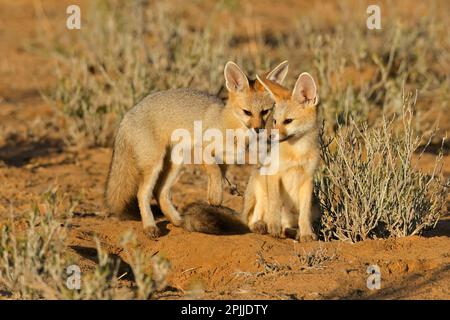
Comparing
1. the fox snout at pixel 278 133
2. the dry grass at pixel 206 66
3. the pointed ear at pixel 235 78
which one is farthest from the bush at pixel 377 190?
the dry grass at pixel 206 66

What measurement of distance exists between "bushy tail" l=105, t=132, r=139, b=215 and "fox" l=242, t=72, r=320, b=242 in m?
0.98

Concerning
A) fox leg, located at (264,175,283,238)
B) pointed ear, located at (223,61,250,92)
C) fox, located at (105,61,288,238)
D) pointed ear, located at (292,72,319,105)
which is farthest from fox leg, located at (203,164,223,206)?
pointed ear, located at (292,72,319,105)

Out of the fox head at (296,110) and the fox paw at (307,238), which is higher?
the fox head at (296,110)

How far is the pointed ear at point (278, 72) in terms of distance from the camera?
20.0 ft

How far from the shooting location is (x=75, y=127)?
870 centimetres

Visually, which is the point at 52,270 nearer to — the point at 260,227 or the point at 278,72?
the point at 260,227

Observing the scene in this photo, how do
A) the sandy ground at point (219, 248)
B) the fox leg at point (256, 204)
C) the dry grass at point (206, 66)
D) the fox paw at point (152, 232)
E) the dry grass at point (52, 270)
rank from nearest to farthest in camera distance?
1. the dry grass at point (52, 270)
2. the sandy ground at point (219, 248)
3. the fox leg at point (256, 204)
4. the fox paw at point (152, 232)
5. the dry grass at point (206, 66)

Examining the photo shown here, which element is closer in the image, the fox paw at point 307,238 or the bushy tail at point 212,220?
the fox paw at point 307,238

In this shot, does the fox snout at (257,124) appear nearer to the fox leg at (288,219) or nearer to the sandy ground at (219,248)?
the fox leg at (288,219)

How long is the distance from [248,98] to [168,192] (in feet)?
3.45

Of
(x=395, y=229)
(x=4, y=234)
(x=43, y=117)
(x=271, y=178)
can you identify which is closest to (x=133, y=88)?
(x=43, y=117)

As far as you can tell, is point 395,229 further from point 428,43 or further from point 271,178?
point 428,43

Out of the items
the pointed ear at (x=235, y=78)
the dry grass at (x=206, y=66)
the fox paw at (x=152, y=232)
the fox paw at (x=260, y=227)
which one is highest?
the pointed ear at (x=235, y=78)

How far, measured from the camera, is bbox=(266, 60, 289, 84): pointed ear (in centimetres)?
609
